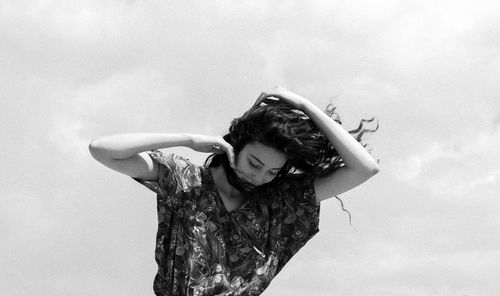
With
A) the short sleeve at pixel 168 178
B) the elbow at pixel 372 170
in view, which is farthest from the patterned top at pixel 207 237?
the elbow at pixel 372 170

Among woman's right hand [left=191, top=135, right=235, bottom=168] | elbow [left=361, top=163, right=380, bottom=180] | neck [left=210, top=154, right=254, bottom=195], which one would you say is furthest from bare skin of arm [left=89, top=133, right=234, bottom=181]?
elbow [left=361, top=163, right=380, bottom=180]

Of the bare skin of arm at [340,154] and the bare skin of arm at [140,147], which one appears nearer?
the bare skin of arm at [140,147]

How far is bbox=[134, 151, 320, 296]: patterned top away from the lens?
7.02 meters

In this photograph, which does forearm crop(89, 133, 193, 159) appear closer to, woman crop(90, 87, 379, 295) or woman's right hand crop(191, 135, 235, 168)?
woman crop(90, 87, 379, 295)

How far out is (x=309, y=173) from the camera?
291 inches

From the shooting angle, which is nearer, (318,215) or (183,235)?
(183,235)

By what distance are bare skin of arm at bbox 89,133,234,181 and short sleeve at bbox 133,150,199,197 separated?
0.11 feet

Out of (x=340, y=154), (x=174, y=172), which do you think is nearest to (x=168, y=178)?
(x=174, y=172)

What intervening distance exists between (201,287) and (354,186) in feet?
4.07

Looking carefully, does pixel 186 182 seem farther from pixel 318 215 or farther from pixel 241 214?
pixel 318 215

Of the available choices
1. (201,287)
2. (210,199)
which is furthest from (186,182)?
(201,287)

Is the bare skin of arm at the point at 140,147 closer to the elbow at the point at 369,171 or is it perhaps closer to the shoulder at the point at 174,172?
the shoulder at the point at 174,172

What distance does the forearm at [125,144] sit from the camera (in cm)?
679

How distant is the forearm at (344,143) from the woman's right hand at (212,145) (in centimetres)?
57
